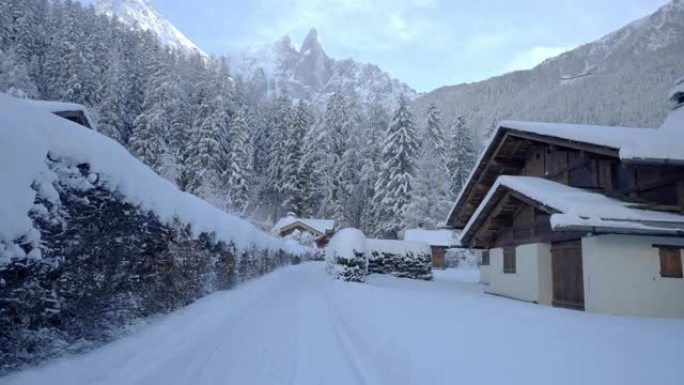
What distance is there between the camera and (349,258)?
888 inches

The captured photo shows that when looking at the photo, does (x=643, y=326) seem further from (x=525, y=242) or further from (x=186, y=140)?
(x=186, y=140)

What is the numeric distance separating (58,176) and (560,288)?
14.0 metres

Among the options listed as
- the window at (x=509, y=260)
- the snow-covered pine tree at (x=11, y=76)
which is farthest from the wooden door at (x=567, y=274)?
the snow-covered pine tree at (x=11, y=76)

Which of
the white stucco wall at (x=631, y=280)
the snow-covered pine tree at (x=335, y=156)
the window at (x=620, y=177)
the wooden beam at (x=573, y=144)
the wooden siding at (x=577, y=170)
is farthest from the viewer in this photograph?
the snow-covered pine tree at (x=335, y=156)

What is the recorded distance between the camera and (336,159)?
6744cm

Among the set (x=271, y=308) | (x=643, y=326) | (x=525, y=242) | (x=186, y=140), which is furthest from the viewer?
(x=186, y=140)

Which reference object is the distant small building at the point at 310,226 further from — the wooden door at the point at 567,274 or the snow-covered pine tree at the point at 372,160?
the wooden door at the point at 567,274

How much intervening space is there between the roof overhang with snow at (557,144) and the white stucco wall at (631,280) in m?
2.26

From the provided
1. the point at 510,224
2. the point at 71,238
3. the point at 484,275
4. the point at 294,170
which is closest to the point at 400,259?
the point at 484,275

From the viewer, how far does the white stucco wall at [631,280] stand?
11188 mm

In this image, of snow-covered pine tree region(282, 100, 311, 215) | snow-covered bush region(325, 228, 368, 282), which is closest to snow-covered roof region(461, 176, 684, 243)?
snow-covered bush region(325, 228, 368, 282)

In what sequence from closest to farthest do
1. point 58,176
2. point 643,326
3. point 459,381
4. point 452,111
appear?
point 459,381 → point 58,176 → point 643,326 → point 452,111

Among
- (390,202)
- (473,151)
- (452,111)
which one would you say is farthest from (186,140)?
(452,111)

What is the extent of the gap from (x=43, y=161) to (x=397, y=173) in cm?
4594
